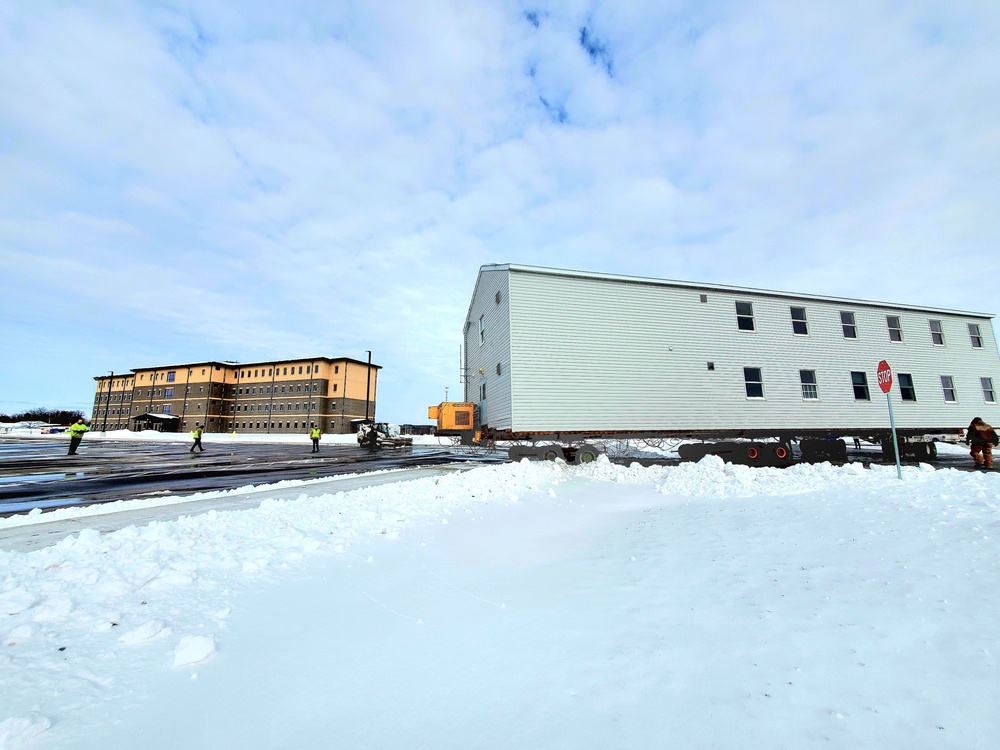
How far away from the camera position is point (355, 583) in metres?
4.05

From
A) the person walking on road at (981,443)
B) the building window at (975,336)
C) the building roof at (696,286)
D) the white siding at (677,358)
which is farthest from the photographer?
the building window at (975,336)

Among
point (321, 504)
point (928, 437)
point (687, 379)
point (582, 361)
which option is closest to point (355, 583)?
point (321, 504)

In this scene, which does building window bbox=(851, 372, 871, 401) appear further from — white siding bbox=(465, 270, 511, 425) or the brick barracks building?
the brick barracks building

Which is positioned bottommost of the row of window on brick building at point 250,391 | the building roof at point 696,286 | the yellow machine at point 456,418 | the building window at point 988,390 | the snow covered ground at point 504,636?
the snow covered ground at point 504,636

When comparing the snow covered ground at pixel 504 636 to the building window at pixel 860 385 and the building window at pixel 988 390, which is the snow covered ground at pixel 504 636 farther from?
the building window at pixel 988 390

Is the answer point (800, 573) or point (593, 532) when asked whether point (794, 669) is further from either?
point (593, 532)

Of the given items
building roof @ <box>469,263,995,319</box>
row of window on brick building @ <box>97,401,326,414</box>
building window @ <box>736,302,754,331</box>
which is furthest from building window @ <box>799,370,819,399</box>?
row of window on brick building @ <box>97,401,326,414</box>

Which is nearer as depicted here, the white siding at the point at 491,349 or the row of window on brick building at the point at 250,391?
the white siding at the point at 491,349

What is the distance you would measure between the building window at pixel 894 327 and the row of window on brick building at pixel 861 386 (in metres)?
→ 1.68

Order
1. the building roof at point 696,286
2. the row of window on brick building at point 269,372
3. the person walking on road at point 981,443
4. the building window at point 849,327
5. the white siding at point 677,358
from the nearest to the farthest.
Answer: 1. the person walking on road at point 981,443
2. the white siding at point 677,358
3. the building roof at point 696,286
4. the building window at point 849,327
5. the row of window on brick building at point 269,372

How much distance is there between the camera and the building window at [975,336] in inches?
784

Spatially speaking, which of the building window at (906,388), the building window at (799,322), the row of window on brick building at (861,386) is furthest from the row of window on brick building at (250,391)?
the building window at (906,388)

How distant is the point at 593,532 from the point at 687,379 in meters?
11.3

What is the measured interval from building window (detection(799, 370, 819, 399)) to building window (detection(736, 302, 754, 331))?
2.80 m
